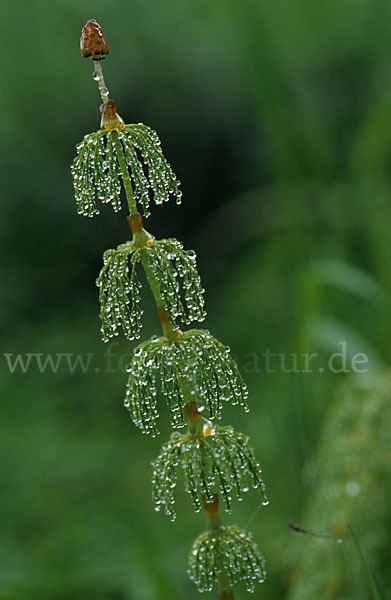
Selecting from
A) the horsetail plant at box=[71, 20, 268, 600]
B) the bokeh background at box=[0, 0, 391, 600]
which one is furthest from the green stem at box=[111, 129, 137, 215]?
the bokeh background at box=[0, 0, 391, 600]

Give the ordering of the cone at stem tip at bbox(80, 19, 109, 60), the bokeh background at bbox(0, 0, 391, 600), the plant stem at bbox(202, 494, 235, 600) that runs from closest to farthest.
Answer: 1. the cone at stem tip at bbox(80, 19, 109, 60)
2. the plant stem at bbox(202, 494, 235, 600)
3. the bokeh background at bbox(0, 0, 391, 600)

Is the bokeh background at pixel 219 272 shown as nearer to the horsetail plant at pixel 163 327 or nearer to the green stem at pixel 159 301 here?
the horsetail plant at pixel 163 327

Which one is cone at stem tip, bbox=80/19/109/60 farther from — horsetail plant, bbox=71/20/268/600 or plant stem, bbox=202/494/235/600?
plant stem, bbox=202/494/235/600

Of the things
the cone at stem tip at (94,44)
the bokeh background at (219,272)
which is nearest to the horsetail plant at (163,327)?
the cone at stem tip at (94,44)

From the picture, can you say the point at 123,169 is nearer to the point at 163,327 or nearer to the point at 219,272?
the point at 163,327

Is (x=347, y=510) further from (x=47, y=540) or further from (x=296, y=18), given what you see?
(x=296, y=18)

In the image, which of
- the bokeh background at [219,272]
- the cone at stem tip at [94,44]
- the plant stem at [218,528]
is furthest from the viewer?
the bokeh background at [219,272]
